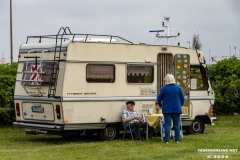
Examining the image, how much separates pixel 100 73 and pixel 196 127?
12.4 ft

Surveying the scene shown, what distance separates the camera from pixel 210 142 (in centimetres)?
1423

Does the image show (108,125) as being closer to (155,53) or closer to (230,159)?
(155,53)

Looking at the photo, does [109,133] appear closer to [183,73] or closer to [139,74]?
[139,74]

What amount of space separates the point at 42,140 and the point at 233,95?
10.8 meters

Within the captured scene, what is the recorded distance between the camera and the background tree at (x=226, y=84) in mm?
24516

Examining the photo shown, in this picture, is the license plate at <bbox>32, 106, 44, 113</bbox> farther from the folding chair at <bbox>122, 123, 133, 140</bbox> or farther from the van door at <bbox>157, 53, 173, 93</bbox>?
the van door at <bbox>157, 53, 173, 93</bbox>

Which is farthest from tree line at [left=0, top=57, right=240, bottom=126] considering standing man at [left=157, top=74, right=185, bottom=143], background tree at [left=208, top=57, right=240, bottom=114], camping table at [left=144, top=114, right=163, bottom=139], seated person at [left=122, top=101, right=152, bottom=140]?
standing man at [left=157, top=74, right=185, bottom=143]

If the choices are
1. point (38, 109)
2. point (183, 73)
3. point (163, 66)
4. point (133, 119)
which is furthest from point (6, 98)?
point (183, 73)

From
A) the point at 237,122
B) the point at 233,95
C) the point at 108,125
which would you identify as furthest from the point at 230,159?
the point at 233,95

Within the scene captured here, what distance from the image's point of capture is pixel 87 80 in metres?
14.8

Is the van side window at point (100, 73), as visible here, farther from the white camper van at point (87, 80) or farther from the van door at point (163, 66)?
the van door at point (163, 66)

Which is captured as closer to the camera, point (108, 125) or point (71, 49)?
point (71, 49)

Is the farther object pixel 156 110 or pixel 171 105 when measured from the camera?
pixel 156 110

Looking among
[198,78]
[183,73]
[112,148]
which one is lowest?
[112,148]
